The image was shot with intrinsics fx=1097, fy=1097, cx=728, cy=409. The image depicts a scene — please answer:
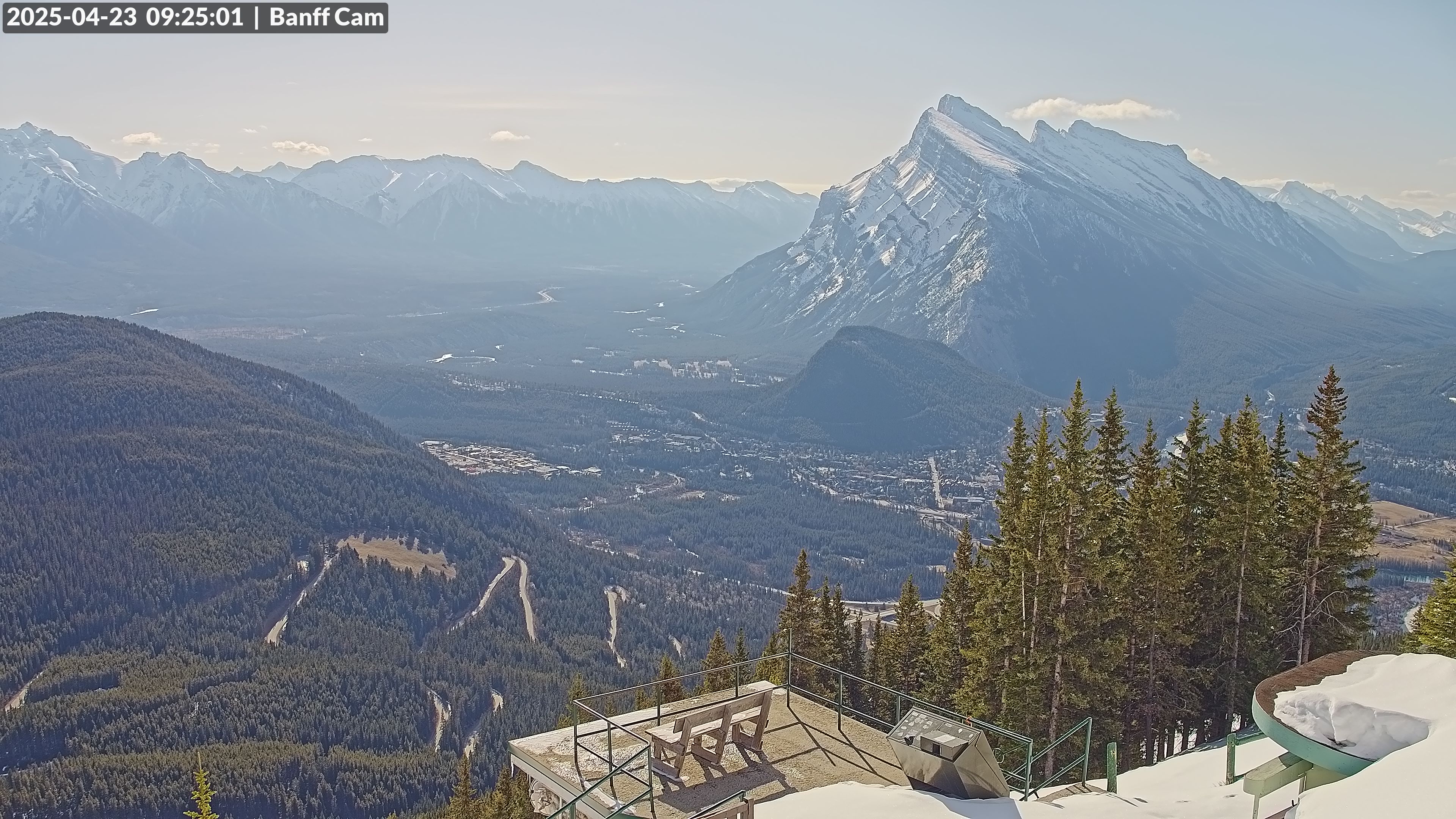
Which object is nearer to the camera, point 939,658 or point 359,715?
point 939,658

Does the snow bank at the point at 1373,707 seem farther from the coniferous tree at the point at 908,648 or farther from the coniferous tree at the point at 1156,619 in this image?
the coniferous tree at the point at 908,648

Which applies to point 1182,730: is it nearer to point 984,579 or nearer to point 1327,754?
point 984,579

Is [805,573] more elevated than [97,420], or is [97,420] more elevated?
[805,573]

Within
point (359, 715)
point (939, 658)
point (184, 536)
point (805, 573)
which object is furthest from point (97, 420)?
point (939, 658)

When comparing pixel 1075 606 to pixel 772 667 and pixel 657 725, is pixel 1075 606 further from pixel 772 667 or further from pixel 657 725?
pixel 772 667

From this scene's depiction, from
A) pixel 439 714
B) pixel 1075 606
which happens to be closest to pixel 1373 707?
pixel 1075 606

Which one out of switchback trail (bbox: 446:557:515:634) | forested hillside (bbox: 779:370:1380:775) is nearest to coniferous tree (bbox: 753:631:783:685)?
forested hillside (bbox: 779:370:1380:775)

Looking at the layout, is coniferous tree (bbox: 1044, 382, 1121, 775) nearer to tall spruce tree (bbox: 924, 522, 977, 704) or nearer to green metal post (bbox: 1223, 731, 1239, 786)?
tall spruce tree (bbox: 924, 522, 977, 704)
